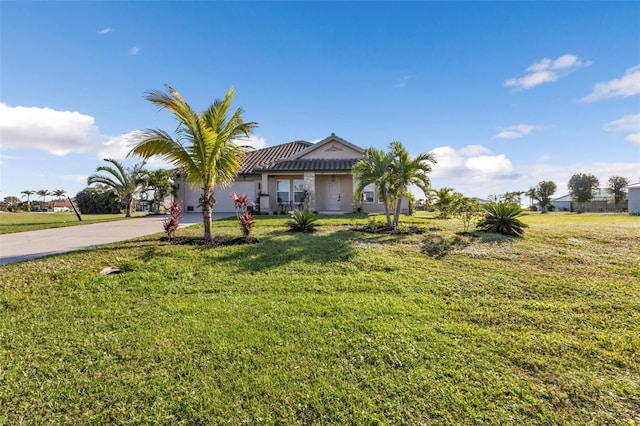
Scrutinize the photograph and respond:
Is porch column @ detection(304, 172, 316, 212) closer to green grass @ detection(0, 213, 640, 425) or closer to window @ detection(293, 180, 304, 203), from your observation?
window @ detection(293, 180, 304, 203)

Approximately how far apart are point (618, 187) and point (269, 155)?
4505cm

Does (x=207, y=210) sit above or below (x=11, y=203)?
below

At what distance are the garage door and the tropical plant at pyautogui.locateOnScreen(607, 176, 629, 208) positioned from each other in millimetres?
46385

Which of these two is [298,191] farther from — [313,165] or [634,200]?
[634,200]

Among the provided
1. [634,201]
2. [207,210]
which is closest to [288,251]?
[207,210]

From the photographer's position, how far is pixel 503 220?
1091 centimetres

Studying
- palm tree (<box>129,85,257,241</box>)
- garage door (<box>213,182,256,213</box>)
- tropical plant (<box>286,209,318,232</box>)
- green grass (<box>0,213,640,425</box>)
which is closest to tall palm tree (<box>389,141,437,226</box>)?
tropical plant (<box>286,209,318,232</box>)

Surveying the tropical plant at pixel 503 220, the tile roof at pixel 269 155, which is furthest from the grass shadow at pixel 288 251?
the tile roof at pixel 269 155

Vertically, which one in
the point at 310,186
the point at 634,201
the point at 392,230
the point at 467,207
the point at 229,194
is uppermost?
the point at 310,186

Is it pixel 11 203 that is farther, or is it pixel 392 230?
pixel 11 203

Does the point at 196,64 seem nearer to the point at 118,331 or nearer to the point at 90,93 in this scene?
A: the point at 90,93

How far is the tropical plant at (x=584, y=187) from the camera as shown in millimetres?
38594

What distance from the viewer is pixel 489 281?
6102 millimetres

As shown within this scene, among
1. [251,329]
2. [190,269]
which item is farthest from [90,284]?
[251,329]
